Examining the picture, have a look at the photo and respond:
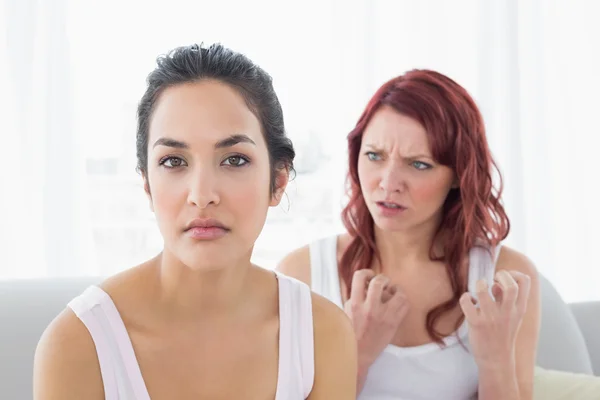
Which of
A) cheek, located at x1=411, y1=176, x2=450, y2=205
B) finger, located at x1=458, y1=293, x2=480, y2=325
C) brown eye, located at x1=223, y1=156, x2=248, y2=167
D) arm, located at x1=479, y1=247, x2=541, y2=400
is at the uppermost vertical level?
brown eye, located at x1=223, y1=156, x2=248, y2=167

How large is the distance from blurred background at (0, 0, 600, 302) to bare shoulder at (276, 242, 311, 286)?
129cm

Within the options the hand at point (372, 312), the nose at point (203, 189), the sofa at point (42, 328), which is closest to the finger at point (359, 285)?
the hand at point (372, 312)

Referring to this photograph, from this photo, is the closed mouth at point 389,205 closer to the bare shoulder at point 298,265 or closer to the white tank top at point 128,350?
the bare shoulder at point 298,265

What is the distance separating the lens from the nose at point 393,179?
1.74 m

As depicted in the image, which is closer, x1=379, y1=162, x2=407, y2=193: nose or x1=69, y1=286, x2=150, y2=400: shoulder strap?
x1=69, y1=286, x2=150, y2=400: shoulder strap

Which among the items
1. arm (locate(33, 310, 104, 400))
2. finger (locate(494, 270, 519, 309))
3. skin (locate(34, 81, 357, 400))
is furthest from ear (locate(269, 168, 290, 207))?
finger (locate(494, 270, 519, 309))

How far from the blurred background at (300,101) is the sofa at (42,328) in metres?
1.13

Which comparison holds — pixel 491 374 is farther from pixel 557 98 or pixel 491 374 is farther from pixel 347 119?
pixel 557 98

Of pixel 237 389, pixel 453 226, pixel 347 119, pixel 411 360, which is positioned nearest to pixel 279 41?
pixel 347 119

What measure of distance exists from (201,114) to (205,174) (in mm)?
93

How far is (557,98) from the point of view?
12.4 ft

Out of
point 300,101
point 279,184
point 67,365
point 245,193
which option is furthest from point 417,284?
point 300,101

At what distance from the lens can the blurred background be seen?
3111mm

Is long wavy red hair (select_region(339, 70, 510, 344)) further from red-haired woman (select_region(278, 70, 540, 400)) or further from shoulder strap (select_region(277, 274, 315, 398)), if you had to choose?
shoulder strap (select_region(277, 274, 315, 398))
